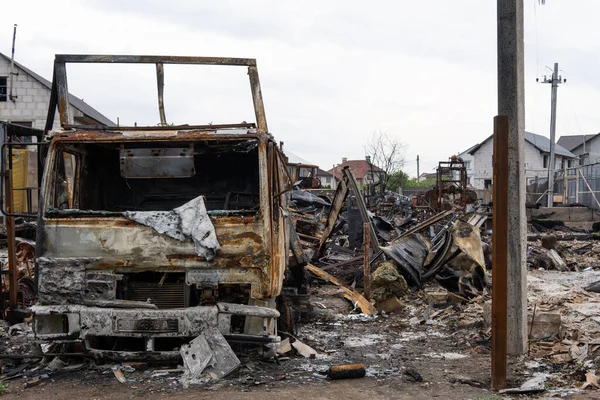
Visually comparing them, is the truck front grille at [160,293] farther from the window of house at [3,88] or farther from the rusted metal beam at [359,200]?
the window of house at [3,88]

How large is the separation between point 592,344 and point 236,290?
361 centimetres

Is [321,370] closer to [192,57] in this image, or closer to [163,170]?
[163,170]

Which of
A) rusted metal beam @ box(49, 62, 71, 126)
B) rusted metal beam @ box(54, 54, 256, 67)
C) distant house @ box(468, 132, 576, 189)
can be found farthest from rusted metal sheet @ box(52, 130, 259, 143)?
distant house @ box(468, 132, 576, 189)

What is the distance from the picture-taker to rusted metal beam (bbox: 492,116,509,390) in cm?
513

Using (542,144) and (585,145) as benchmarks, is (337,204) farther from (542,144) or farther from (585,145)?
(585,145)

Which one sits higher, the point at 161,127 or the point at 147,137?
the point at 161,127

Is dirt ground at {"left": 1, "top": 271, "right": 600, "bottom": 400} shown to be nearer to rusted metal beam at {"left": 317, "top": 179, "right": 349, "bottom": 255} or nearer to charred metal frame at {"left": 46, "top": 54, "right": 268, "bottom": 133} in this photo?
charred metal frame at {"left": 46, "top": 54, "right": 268, "bottom": 133}

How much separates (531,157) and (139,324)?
186 feet

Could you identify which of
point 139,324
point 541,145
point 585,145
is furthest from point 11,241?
point 585,145

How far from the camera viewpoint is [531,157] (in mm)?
56750

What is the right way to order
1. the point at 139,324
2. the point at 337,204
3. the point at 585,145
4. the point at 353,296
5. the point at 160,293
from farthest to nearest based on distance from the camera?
the point at 585,145, the point at 337,204, the point at 353,296, the point at 160,293, the point at 139,324

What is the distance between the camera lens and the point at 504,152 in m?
5.20

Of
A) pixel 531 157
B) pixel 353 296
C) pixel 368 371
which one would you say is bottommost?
pixel 368 371

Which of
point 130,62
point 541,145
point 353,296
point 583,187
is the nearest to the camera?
point 130,62
